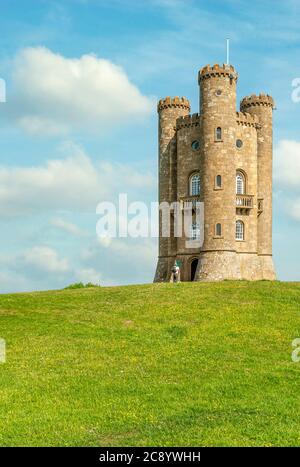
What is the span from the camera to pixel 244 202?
57.0 m

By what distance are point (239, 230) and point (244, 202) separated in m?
2.63

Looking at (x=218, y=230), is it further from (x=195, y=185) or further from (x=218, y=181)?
(x=195, y=185)

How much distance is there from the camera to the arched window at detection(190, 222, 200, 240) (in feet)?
184

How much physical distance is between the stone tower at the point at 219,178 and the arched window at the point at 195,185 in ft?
0.31

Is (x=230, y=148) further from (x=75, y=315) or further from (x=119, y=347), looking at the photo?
(x=119, y=347)

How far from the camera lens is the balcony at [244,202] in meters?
56.5

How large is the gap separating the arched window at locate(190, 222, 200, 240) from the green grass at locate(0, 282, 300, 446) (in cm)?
1793

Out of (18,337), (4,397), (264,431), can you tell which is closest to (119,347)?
(18,337)

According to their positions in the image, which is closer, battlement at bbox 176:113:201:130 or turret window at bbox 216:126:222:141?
turret window at bbox 216:126:222:141

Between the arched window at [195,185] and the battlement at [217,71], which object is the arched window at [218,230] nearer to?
the arched window at [195,185]

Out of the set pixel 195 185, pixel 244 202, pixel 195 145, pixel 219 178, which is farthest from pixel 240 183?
pixel 195 145

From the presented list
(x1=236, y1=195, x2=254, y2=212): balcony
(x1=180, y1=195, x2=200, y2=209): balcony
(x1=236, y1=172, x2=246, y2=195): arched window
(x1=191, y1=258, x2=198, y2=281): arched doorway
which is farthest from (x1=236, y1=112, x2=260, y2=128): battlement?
(x1=191, y1=258, x2=198, y2=281): arched doorway

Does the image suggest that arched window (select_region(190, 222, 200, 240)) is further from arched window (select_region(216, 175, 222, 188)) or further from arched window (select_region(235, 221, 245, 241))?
arched window (select_region(216, 175, 222, 188))

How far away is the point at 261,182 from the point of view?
60875 mm
